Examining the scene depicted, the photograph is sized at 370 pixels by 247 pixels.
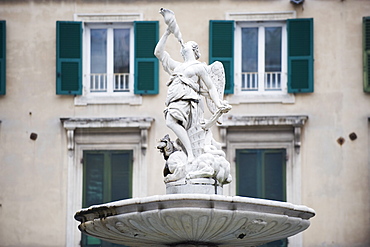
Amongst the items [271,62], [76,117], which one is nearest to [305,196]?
[271,62]

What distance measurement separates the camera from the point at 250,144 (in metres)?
35.7

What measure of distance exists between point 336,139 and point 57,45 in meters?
7.44

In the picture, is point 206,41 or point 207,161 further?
point 206,41

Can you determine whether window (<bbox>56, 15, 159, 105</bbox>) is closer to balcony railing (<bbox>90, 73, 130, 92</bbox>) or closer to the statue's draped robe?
balcony railing (<bbox>90, 73, 130, 92</bbox>)

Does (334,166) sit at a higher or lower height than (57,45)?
lower

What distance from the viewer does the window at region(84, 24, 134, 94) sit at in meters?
36.2

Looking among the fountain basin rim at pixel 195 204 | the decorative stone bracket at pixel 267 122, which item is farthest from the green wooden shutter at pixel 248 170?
the fountain basin rim at pixel 195 204

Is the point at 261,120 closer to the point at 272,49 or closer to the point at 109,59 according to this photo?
the point at 272,49

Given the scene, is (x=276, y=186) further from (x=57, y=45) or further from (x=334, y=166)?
(x=57, y=45)

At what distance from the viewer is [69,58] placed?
36000 millimetres

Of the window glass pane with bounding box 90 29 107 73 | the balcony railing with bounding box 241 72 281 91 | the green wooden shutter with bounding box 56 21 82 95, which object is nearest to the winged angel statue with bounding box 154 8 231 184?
the balcony railing with bounding box 241 72 281 91

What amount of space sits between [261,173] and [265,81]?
2.34 meters

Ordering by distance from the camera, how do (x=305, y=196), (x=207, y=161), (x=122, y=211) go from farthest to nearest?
(x=305, y=196)
(x=207, y=161)
(x=122, y=211)

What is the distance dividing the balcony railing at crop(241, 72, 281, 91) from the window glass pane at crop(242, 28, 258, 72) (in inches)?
6.5
